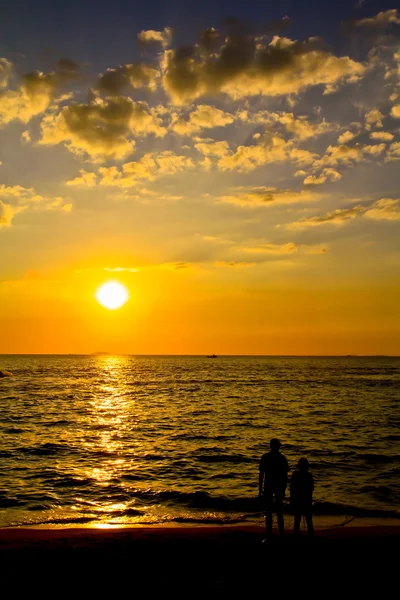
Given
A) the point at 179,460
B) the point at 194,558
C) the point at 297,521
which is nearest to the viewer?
the point at 194,558

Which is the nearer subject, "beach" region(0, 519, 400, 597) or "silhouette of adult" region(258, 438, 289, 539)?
"beach" region(0, 519, 400, 597)

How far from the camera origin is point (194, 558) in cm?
1186

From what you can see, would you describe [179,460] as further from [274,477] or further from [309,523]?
[274,477]

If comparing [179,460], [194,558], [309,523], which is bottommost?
[179,460]

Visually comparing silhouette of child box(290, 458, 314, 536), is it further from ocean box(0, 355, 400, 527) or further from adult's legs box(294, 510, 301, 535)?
ocean box(0, 355, 400, 527)

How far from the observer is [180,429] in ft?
125

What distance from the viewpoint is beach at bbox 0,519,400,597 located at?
1048 centimetres

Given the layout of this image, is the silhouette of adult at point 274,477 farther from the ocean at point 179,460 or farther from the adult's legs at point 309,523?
the ocean at point 179,460

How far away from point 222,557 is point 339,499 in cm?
917

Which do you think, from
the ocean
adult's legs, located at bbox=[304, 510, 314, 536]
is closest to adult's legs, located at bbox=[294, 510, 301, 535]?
adult's legs, located at bbox=[304, 510, 314, 536]

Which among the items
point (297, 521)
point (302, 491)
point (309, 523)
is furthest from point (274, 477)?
point (309, 523)

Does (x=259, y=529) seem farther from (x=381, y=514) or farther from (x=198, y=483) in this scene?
(x=198, y=483)

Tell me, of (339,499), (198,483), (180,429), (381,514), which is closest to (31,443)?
(180,429)

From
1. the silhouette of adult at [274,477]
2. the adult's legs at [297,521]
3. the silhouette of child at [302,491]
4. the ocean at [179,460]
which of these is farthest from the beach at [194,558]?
the ocean at [179,460]
